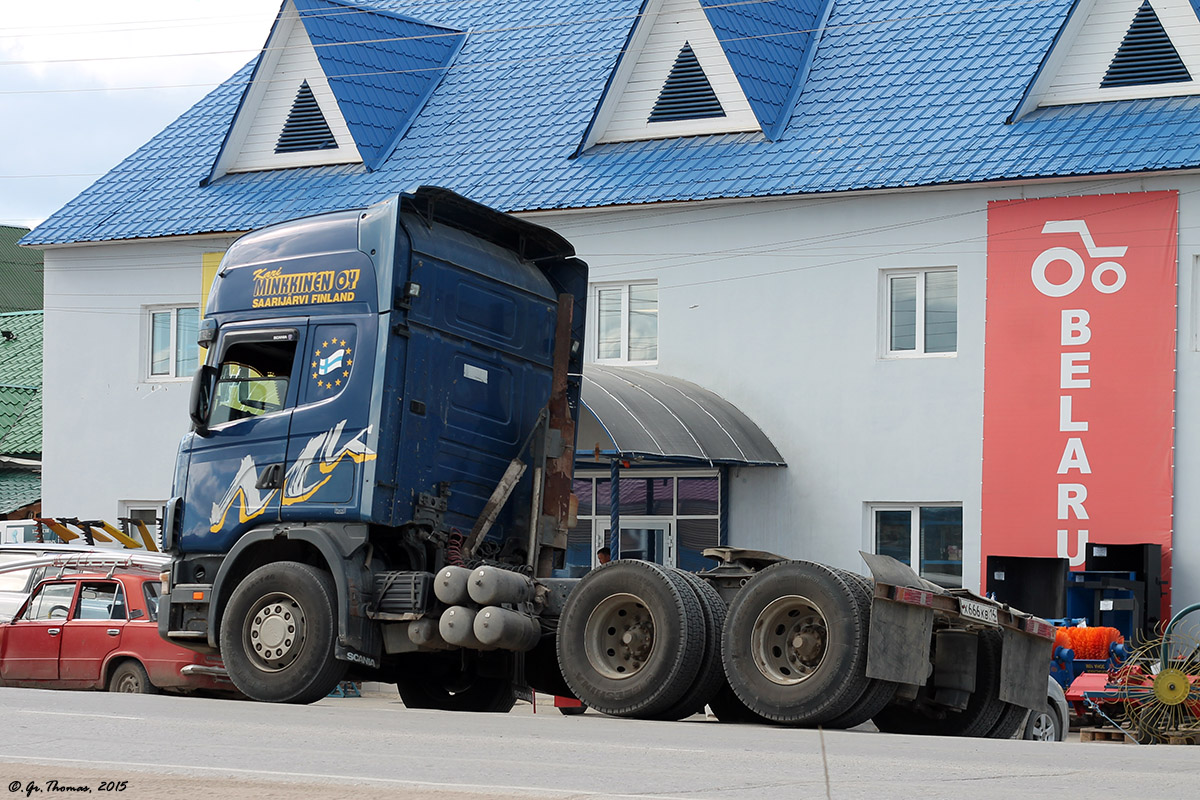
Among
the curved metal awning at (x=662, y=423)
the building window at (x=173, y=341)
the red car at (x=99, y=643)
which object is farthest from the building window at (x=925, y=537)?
the building window at (x=173, y=341)

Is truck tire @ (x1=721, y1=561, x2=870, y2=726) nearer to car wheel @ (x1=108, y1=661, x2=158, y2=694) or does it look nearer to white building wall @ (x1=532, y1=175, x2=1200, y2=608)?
car wheel @ (x1=108, y1=661, x2=158, y2=694)

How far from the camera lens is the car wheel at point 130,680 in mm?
17188

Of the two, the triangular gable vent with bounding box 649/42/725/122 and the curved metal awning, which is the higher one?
the triangular gable vent with bounding box 649/42/725/122

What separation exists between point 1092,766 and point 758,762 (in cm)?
185

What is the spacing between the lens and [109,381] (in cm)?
2945

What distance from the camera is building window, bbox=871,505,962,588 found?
77.3 feet

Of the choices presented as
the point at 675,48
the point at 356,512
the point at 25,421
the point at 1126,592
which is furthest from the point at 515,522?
the point at 25,421

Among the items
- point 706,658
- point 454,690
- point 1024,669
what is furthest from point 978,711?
point 454,690

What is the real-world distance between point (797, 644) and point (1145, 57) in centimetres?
1394

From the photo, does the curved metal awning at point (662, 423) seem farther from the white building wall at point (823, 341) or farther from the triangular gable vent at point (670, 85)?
the triangular gable vent at point (670, 85)

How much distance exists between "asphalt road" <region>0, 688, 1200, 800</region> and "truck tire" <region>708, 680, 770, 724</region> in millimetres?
777

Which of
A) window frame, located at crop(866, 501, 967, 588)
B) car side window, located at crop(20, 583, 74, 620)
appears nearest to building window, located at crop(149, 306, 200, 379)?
car side window, located at crop(20, 583, 74, 620)

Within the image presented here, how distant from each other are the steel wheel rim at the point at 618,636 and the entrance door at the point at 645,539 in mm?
12551

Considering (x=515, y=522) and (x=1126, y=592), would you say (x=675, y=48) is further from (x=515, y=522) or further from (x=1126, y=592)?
(x=515, y=522)
